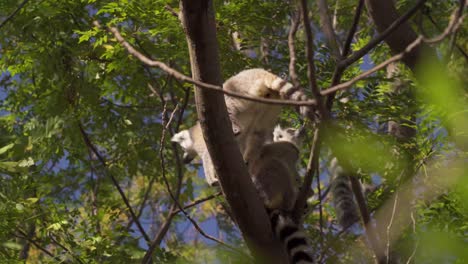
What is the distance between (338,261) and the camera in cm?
564

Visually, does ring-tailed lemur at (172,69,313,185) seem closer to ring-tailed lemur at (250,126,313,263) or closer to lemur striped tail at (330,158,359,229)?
ring-tailed lemur at (250,126,313,263)

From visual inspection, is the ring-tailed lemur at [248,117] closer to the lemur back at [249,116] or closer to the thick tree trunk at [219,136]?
the lemur back at [249,116]

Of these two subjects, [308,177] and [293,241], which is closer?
[308,177]

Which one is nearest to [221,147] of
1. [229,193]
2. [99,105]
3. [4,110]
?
[229,193]

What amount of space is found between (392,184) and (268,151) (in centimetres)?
105

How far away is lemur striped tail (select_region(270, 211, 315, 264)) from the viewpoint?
4508 millimetres

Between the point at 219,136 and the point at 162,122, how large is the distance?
3.75ft

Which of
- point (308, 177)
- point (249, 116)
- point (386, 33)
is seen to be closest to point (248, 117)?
point (249, 116)

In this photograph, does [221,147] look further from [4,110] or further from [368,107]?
[4,110]

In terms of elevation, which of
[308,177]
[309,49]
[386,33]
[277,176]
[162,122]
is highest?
[162,122]

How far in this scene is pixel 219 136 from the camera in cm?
383

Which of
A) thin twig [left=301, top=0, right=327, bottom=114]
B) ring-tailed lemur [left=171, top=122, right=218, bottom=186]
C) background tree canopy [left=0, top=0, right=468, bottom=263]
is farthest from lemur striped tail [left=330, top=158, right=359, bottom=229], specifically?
thin twig [left=301, top=0, right=327, bottom=114]

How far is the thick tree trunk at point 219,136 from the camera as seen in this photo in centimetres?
336

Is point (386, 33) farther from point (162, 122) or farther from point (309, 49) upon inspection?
point (162, 122)
